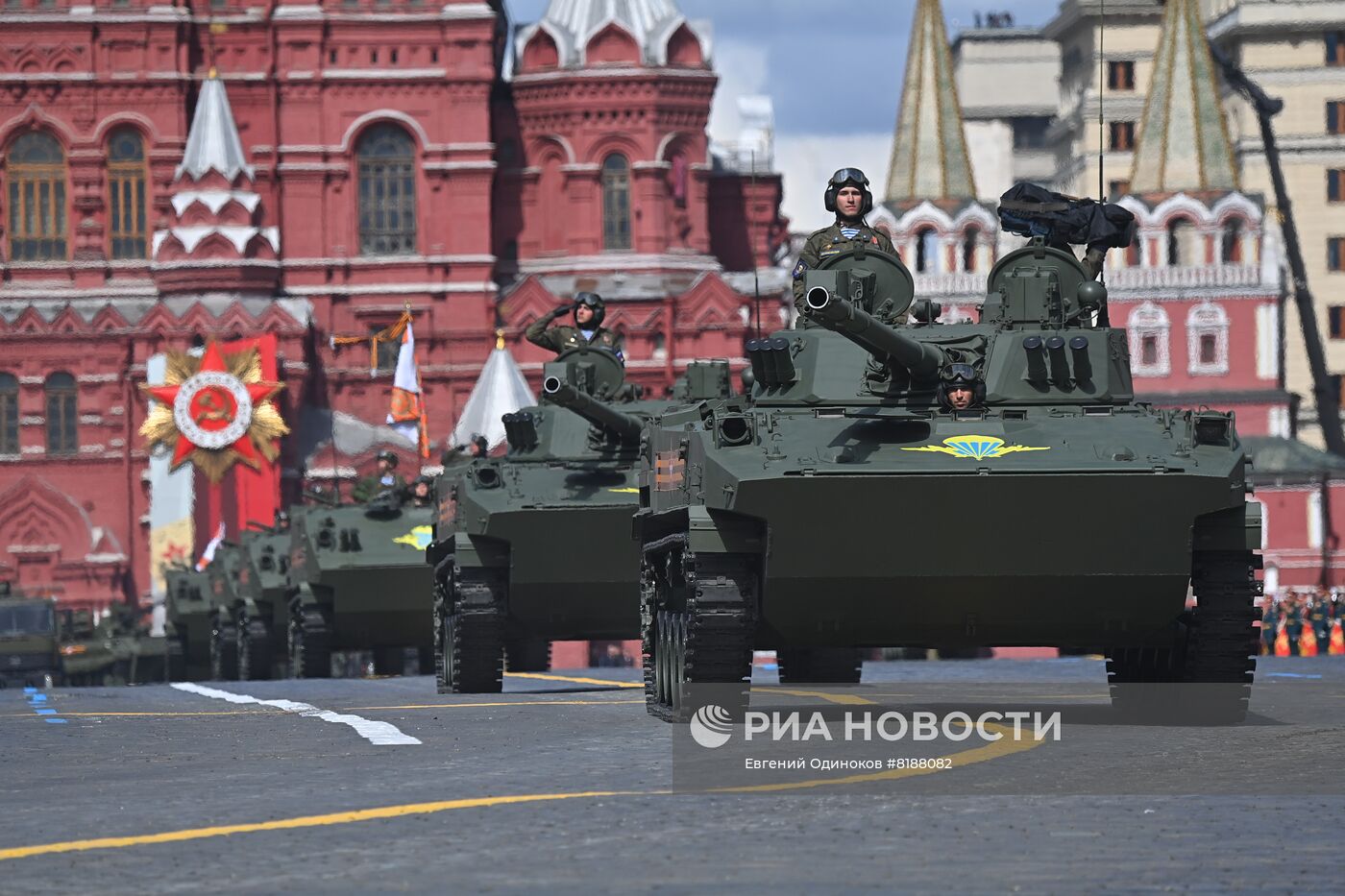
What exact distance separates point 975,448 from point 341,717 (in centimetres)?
503

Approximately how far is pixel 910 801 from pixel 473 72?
67.3 meters

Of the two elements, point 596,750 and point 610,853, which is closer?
point 610,853

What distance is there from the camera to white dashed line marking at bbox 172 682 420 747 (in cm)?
1748

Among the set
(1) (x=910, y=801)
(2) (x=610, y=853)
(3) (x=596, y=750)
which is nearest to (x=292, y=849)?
(2) (x=610, y=853)

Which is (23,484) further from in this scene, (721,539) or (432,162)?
(721,539)

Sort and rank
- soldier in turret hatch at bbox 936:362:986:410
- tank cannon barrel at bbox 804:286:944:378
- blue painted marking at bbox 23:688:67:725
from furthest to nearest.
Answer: blue painted marking at bbox 23:688:67:725 → soldier in turret hatch at bbox 936:362:986:410 → tank cannon barrel at bbox 804:286:944:378

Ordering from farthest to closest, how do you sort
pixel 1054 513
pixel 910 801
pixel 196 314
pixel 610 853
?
pixel 196 314
pixel 1054 513
pixel 910 801
pixel 610 853

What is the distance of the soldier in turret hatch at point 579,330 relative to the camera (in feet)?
89.2

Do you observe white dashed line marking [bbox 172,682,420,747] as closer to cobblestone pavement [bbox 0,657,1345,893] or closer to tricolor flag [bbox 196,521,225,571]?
cobblestone pavement [bbox 0,657,1345,893]

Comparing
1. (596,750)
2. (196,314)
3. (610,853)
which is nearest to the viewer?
(610,853)

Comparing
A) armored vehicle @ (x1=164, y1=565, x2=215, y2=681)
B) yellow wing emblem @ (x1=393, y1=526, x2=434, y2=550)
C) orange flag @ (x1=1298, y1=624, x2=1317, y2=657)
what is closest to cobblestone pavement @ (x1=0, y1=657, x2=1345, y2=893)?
yellow wing emblem @ (x1=393, y1=526, x2=434, y2=550)

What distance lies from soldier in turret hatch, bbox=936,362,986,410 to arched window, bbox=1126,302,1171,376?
70.2 m

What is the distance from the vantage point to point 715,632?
17.9m

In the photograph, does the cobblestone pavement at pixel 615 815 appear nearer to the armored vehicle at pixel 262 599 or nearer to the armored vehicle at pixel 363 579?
the armored vehicle at pixel 363 579
